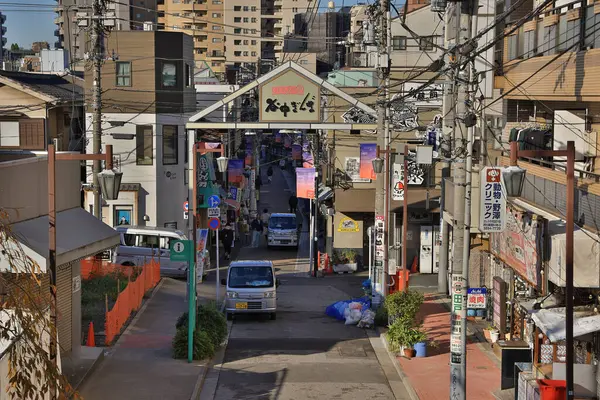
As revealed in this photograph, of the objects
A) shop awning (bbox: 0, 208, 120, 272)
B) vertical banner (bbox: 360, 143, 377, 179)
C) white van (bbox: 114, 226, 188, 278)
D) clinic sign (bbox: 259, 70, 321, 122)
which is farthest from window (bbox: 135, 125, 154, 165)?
shop awning (bbox: 0, 208, 120, 272)

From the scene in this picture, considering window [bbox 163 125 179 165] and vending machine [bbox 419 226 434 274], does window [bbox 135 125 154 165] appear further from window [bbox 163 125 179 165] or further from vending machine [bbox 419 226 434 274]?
vending machine [bbox 419 226 434 274]

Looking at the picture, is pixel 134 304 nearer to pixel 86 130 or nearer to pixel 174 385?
pixel 174 385

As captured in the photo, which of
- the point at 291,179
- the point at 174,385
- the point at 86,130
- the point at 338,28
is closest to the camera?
the point at 174,385

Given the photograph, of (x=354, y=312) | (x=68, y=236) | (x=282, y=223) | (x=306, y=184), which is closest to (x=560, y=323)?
(x=68, y=236)

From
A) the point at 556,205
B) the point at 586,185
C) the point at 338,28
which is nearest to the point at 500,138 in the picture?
the point at 556,205

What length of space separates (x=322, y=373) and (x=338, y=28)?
351 feet

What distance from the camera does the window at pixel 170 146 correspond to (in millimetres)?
45031

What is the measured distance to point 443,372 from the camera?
2261 cm

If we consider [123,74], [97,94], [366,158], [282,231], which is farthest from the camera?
[282,231]

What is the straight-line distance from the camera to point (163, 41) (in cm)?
4469

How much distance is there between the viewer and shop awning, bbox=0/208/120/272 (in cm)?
1809

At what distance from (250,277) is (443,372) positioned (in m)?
9.77

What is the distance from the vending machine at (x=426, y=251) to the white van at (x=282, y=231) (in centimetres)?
1020

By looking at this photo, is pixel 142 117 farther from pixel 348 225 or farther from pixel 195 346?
pixel 195 346
